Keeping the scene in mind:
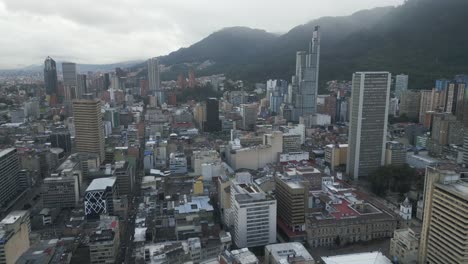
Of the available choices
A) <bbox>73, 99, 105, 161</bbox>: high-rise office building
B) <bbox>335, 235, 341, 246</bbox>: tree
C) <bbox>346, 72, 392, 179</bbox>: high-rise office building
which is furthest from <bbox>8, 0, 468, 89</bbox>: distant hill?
<bbox>73, 99, 105, 161</bbox>: high-rise office building

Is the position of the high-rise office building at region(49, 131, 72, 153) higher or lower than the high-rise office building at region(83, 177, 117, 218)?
higher

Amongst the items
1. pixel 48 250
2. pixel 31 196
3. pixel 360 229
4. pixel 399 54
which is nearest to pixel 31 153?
pixel 31 196

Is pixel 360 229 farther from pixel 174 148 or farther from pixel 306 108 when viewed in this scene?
pixel 306 108

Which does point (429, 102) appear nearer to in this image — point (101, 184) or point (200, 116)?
point (200, 116)

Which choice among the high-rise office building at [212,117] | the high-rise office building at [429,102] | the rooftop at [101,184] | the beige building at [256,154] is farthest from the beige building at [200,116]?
the high-rise office building at [429,102]

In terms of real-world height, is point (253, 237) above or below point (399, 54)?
below

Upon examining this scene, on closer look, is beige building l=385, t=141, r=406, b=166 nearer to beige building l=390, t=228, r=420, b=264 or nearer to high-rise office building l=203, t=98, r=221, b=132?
beige building l=390, t=228, r=420, b=264

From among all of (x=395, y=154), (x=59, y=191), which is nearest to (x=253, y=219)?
(x=59, y=191)
